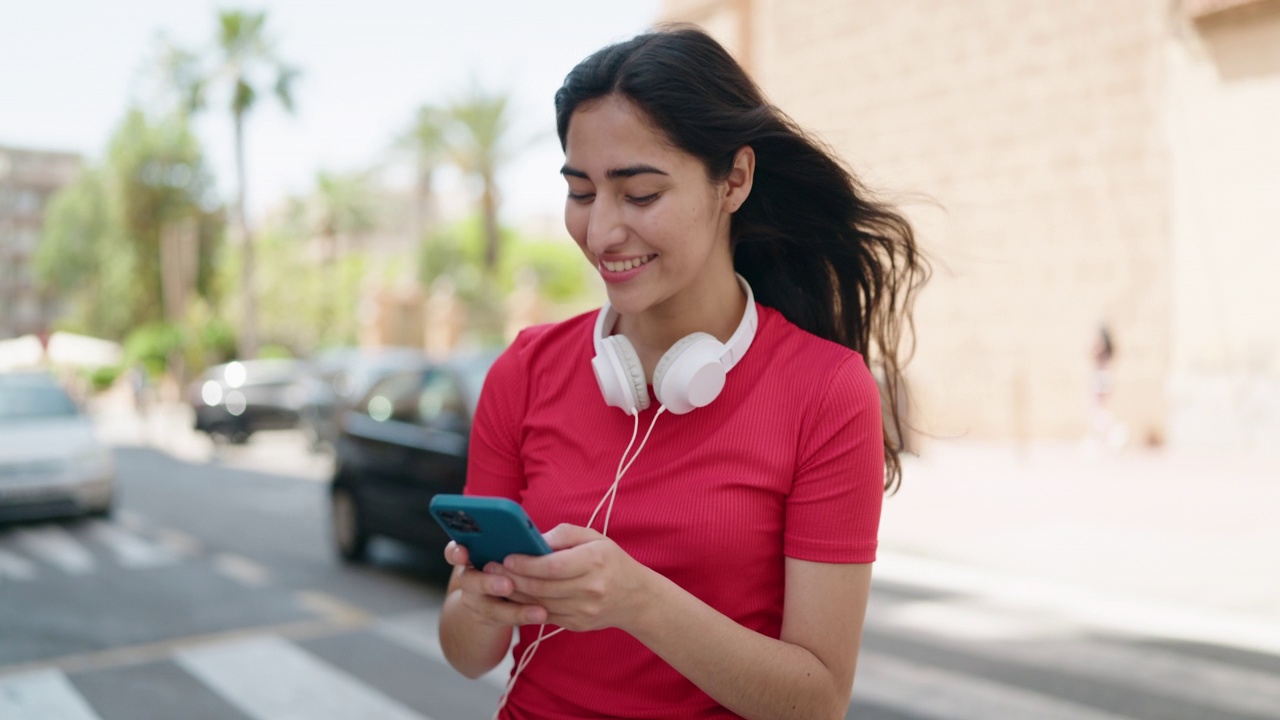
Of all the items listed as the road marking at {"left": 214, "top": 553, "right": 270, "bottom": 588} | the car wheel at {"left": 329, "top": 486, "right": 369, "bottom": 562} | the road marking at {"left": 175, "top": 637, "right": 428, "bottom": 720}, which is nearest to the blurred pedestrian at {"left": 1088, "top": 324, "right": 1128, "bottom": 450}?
the car wheel at {"left": 329, "top": 486, "right": 369, "bottom": 562}

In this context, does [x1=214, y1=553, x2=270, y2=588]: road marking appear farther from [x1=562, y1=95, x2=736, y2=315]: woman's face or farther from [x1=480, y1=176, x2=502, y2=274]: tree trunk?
[x1=480, y1=176, x2=502, y2=274]: tree trunk

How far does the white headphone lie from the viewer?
177 centimetres

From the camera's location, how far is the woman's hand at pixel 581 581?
4.88 ft

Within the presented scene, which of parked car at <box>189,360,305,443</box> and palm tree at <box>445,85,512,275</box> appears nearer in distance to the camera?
parked car at <box>189,360,305,443</box>

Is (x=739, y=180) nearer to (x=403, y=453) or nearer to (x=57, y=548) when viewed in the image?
(x=403, y=453)

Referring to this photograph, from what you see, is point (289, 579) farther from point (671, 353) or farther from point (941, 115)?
point (941, 115)

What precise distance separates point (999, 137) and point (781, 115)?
54.1ft

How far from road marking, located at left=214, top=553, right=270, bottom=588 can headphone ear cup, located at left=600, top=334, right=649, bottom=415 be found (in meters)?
7.27

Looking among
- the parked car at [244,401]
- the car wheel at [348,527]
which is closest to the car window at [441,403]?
the car wheel at [348,527]

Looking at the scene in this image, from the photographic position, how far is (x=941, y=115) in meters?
18.3

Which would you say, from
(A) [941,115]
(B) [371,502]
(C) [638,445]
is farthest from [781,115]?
(A) [941,115]

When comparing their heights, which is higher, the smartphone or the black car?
the smartphone

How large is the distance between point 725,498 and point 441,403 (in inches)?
273

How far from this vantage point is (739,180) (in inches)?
76.0
